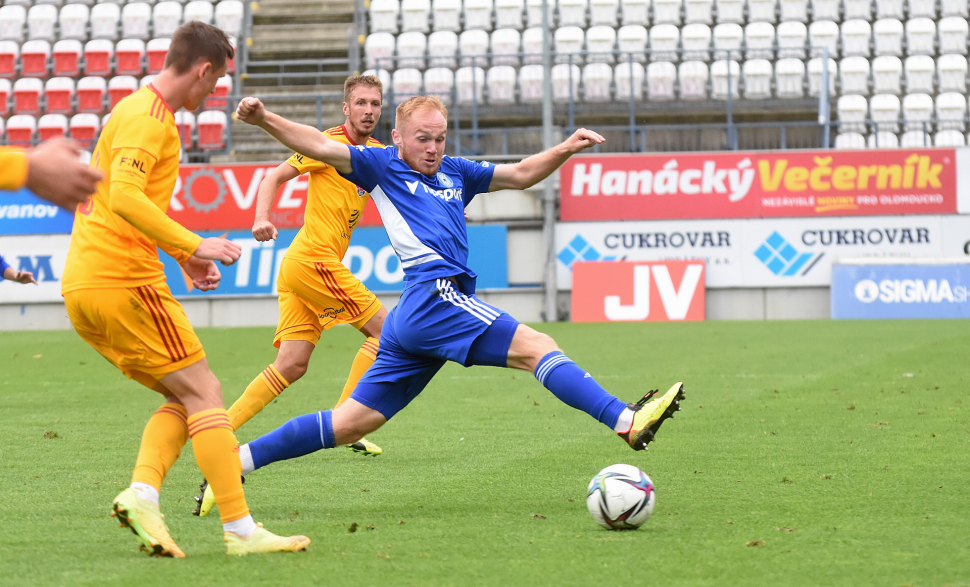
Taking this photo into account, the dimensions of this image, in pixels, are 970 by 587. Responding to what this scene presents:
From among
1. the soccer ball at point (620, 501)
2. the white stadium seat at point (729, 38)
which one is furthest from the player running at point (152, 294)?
the white stadium seat at point (729, 38)

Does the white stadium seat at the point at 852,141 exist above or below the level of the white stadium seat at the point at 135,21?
below

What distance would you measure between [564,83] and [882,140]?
6.00 meters

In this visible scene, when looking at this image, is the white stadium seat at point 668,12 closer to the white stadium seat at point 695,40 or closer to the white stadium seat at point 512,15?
the white stadium seat at point 695,40

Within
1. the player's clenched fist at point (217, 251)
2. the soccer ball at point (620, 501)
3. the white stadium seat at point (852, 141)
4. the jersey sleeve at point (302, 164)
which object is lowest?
the soccer ball at point (620, 501)

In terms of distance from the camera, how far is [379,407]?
439 cm

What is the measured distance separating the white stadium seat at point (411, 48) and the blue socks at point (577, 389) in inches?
713

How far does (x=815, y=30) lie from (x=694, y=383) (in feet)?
48.4

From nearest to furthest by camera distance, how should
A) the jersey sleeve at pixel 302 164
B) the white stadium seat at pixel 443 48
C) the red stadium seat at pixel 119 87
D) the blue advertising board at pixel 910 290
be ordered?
the jersey sleeve at pixel 302 164, the blue advertising board at pixel 910 290, the red stadium seat at pixel 119 87, the white stadium seat at pixel 443 48

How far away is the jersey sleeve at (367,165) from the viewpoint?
14.1ft

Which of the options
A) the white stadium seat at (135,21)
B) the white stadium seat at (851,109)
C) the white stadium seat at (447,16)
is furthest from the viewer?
the white stadium seat at (135,21)

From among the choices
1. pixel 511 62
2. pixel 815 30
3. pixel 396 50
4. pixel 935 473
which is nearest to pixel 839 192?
pixel 815 30

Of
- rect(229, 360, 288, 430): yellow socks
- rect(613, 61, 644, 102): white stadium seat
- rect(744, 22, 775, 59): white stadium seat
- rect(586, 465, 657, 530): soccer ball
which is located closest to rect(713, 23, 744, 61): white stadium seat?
rect(744, 22, 775, 59): white stadium seat

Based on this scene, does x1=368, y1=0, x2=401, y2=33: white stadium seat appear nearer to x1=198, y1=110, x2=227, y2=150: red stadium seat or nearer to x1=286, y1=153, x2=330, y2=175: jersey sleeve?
x1=198, y1=110, x2=227, y2=150: red stadium seat

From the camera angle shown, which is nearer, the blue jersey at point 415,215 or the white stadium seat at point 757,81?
the blue jersey at point 415,215
